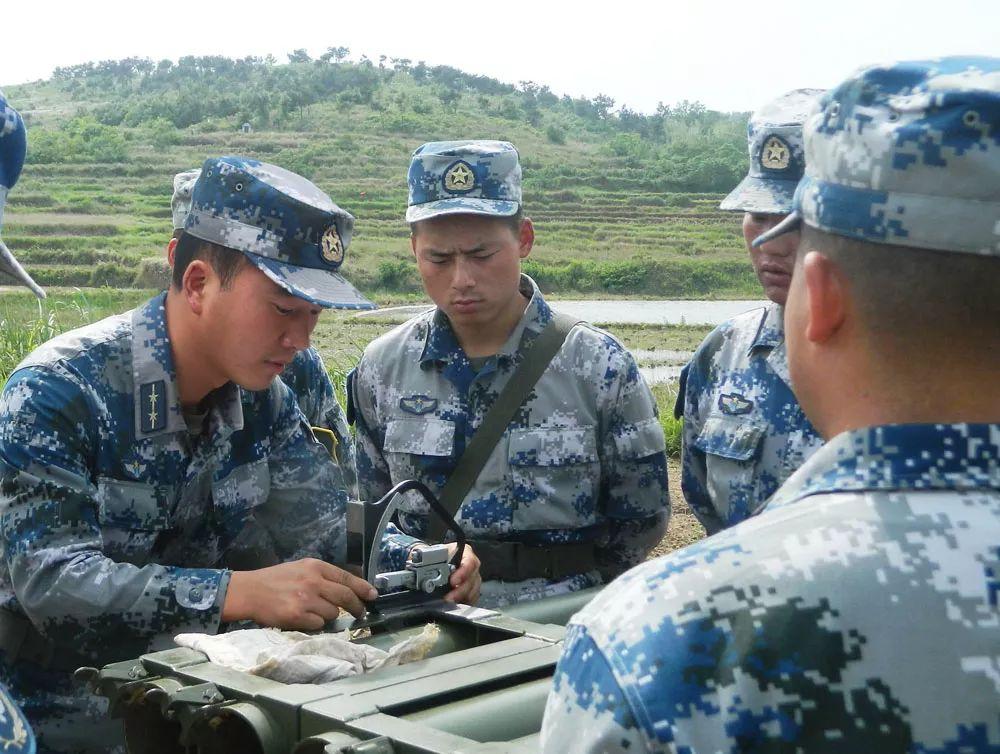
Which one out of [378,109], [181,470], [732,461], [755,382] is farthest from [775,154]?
[378,109]

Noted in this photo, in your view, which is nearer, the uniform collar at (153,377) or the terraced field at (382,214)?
the uniform collar at (153,377)

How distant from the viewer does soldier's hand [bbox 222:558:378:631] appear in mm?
2527

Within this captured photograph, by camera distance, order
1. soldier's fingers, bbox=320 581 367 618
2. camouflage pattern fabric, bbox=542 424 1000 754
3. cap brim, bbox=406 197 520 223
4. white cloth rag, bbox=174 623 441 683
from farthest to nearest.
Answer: cap brim, bbox=406 197 520 223 < soldier's fingers, bbox=320 581 367 618 < white cloth rag, bbox=174 623 441 683 < camouflage pattern fabric, bbox=542 424 1000 754

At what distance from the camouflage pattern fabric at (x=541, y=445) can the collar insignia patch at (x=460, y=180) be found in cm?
40

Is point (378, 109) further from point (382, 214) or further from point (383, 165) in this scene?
point (382, 214)

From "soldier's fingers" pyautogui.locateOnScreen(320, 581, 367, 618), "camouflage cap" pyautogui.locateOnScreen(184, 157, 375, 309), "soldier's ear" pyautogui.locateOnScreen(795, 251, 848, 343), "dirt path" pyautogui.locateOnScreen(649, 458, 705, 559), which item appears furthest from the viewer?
"dirt path" pyautogui.locateOnScreen(649, 458, 705, 559)

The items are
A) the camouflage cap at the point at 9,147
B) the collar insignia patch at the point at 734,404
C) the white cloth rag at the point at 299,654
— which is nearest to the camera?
the camouflage cap at the point at 9,147

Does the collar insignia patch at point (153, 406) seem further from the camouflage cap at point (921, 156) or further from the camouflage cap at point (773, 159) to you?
the camouflage cap at point (921, 156)

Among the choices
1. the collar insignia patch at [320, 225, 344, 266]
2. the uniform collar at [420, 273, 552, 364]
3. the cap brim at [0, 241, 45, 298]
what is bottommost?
the uniform collar at [420, 273, 552, 364]

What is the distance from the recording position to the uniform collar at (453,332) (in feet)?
12.7

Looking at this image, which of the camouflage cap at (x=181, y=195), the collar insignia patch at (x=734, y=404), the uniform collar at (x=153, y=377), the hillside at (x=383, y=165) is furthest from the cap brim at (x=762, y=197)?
the hillside at (x=383, y=165)

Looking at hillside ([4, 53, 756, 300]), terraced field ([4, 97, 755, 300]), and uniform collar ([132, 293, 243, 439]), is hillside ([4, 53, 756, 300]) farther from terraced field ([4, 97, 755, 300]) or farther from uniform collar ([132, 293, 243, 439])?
uniform collar ([132, 293, 243, 439])

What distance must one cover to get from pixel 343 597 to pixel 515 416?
136cm

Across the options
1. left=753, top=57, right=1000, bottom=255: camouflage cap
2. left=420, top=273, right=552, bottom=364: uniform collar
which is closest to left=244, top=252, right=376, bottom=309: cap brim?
left=420, top=273, right=552, bottom=364: uniform collar
